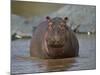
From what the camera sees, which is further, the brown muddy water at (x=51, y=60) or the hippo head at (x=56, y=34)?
the hippo head at (x=56, y=34)

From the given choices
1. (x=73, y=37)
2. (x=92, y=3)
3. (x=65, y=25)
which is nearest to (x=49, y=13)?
(x=65, y=25)

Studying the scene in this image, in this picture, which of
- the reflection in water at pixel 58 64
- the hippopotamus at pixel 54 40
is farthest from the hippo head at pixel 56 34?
the reflection in water at pixel 58 64

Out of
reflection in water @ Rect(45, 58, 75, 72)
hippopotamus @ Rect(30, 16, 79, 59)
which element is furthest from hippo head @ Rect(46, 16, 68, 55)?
reflection in water @ Rect(45, 58, 75, 72)

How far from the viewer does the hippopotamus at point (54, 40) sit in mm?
2711

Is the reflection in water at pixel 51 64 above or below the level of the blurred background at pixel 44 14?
below

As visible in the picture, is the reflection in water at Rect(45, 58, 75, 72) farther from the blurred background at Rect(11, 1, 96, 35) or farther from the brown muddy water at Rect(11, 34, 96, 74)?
the blurred background at Rect(11, 1, 96, 35)

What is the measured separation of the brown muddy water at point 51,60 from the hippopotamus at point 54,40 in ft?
0.23

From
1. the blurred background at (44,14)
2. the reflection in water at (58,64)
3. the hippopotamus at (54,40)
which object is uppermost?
the blurred background at (44,14)

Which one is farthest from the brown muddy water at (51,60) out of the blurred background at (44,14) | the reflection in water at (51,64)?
the blurred background at (44,14)

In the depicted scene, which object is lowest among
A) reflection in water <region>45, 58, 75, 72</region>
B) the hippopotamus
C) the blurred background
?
reflection in water <region>45, 58, 75, 72</region>

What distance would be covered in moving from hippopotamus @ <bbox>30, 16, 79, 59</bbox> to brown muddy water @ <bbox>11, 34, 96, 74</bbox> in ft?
0.23

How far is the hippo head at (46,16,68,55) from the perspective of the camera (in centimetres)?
276

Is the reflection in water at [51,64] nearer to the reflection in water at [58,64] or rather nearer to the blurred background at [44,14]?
the reflection in water at [58,64]
